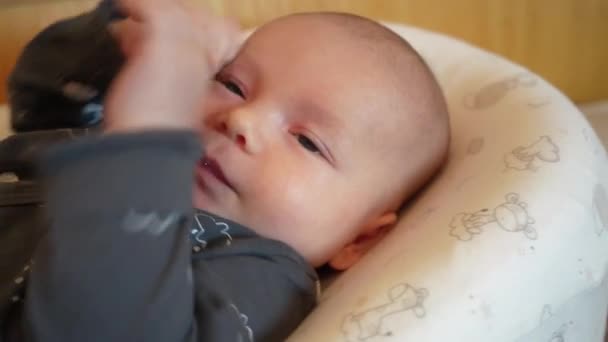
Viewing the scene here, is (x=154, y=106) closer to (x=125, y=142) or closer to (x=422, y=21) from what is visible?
(x=125, y=142)

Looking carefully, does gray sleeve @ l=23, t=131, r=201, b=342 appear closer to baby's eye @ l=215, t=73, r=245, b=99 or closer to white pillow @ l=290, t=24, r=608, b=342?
white pillow @ l=290, t=24, r=608, b=342

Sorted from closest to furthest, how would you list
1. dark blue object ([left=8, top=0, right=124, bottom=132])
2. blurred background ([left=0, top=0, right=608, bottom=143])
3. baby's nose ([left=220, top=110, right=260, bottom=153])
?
baby's nose ([left=220, top=110, right=260, bottom=153]), dark blue object ([left=8, top=0, right=124, bottom=132]), blurred background ([left=0, top=0, right=608, bottom=143])

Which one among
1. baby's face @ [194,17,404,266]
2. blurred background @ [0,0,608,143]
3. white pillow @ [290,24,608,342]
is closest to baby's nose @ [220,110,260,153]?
baby's face @ [194,17,404,266]

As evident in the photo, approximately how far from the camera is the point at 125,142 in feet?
1.65

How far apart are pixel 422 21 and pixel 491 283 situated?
0.65m

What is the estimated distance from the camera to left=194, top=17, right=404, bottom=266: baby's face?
2.38 ft

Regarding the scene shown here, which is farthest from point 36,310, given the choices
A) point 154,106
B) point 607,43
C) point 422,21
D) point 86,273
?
point 607,43

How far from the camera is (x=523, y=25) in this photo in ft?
4.02

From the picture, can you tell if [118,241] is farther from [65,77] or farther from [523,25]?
[523,25]

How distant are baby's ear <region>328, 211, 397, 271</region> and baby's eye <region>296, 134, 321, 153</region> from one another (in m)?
0.10

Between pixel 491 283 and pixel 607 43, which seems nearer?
pixel 491 283

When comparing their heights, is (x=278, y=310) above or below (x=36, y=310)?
below

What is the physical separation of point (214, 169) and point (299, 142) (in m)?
0.08

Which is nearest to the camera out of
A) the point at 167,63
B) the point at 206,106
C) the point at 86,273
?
the point at 86,273
